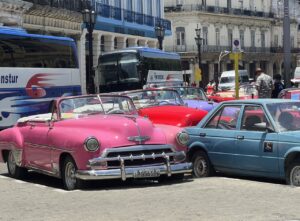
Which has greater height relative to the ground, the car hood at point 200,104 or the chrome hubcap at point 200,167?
the car hood at point 200,104

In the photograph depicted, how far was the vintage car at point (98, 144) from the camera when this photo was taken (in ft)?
30.6

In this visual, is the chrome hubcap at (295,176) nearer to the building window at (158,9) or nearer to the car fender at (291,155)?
the car fender at (291,155)

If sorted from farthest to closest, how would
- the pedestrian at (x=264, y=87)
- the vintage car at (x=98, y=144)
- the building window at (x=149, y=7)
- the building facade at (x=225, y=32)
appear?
the building facade at (x=225, y=32) → the building window at (x=149, y=7) → the pedestrian at (x=264, y=87) → the vintage car at (x=98, y=144)

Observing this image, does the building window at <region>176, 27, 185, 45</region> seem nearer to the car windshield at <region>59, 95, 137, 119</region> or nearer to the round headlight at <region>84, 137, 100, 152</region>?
the car windshield at <region>59, 95, 137, 119</region>

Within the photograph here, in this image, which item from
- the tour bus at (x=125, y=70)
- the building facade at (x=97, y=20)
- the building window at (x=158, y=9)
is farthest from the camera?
the building window at (x=158, y=9)

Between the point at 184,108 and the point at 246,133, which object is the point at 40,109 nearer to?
the point at 184,108

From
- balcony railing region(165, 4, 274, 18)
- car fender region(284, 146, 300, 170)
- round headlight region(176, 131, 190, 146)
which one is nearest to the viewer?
car fender region(284, 146, 300, 170)

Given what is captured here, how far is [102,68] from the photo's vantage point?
31156 mm

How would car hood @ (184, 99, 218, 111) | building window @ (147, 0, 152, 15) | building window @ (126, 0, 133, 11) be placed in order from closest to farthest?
car hood @ (184, 99, 218, 111), building window @ (126, 0, 133, 11), building window @ (147, 0, 152, 15)

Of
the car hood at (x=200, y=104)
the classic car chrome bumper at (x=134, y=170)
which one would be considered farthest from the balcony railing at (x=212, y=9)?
the classic car chrome bumper at (x=134, y=170)

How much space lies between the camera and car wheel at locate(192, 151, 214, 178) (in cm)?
1103

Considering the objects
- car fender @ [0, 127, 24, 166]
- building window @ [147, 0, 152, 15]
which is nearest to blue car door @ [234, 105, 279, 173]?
car fender @ [0, 127, 24, 166]

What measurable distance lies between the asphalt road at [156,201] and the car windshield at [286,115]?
0.93 meters

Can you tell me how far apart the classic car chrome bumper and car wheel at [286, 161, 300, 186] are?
5.28ft
